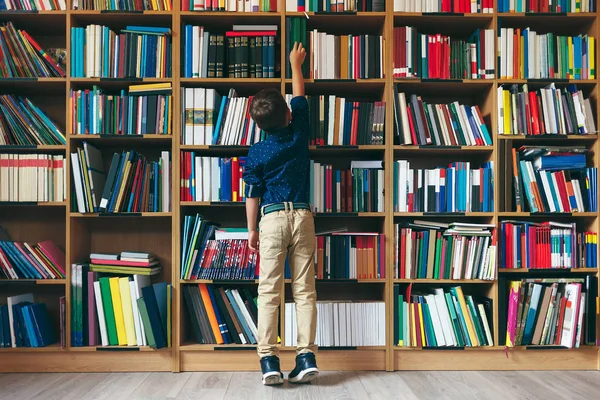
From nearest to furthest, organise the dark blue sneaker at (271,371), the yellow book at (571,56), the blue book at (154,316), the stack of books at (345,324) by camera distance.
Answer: the dark blue sneaker at (271,371), the blue book at (154,316), the stack of books at (345,324), the yellow book at (571,56)

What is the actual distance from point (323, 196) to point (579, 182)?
58.8 inches

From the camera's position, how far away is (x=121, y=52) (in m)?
3.14

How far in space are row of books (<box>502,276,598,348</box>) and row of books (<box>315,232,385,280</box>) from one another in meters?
0.77

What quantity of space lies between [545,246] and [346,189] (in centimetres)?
118

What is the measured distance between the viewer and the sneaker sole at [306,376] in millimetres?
2742

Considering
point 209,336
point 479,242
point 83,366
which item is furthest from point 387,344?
point 83,366

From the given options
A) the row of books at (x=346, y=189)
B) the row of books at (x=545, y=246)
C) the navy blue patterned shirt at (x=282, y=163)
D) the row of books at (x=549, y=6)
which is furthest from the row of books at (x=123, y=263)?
the row of books at (x=549, y=6)

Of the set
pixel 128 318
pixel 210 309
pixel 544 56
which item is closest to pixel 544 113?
pixel 544 56

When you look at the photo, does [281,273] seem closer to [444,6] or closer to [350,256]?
[350,256]

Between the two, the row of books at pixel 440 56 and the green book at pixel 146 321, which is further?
the row of books at pixel 440 56

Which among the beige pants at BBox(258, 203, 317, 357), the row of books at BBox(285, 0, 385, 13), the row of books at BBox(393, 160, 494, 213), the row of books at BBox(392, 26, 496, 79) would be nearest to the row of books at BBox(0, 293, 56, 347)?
the beige pants at BBox(258, 203, 317, 357)

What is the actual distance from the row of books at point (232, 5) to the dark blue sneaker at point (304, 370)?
1.93 m

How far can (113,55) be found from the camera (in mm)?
3141

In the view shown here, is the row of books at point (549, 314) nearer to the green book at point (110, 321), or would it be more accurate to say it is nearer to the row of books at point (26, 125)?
the green book at point (110, 321)
